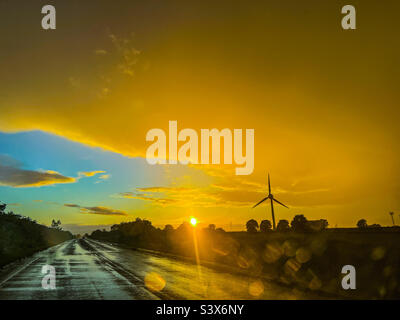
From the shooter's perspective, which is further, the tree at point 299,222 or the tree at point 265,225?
the tree at point 265,225

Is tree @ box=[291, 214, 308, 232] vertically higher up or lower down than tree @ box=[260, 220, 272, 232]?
higher up

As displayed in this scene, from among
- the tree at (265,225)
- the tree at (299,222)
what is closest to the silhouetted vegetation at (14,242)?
the tree at (299,222)

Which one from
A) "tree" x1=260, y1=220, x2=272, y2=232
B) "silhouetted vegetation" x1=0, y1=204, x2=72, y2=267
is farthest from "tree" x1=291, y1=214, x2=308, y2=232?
"silhouetted vegetation" x1=0, y1=204, x2=72, y2=267

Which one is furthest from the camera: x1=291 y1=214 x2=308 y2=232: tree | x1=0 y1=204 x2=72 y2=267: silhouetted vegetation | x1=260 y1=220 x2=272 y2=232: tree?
x1=260 y1=220 x2=272 y2=232: tree

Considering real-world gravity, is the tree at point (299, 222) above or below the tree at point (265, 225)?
above

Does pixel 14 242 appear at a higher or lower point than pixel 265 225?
higher

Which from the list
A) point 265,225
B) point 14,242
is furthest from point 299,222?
point 14,242

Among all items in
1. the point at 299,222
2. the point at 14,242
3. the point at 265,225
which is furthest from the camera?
the point at 265,225

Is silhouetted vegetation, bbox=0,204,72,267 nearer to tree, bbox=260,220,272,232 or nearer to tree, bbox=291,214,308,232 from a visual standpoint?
tree, bbox=291,214,308,232

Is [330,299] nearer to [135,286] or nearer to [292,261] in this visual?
Answer: [135,286]

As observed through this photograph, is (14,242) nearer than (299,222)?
Yes

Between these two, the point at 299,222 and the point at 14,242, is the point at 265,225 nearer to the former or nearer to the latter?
the point at 299,222

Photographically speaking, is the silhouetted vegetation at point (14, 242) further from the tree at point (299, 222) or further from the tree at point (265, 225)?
the tree at point (265, 225)
